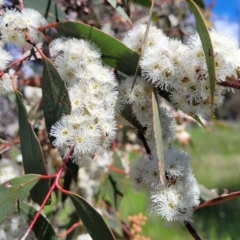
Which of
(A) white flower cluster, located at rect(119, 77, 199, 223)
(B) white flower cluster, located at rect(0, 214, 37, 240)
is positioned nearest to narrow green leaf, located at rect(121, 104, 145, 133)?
(A) white flower cluster, located at rect(119, 77, 199, 223)

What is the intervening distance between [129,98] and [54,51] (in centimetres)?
20

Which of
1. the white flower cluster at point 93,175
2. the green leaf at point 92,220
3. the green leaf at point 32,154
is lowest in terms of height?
the white flower cluster at point 93,175

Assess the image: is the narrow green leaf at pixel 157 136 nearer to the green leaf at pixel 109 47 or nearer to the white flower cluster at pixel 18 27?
the green leaf at pixel 109 47

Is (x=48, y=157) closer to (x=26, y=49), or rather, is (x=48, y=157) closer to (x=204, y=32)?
(x=26, y=49)

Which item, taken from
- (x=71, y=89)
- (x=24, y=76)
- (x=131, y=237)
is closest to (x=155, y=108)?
(x=71, y=89)

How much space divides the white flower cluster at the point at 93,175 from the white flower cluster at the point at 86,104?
0.80 m

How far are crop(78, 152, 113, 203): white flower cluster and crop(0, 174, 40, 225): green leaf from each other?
0.75 metres

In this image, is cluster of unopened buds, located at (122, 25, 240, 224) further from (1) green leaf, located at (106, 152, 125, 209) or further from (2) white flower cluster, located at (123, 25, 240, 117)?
(1) green leaf, located at (106, 152, 125, 209)

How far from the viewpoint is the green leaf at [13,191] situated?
0.97 metres

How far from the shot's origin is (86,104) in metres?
0.90

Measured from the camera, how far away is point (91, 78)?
3.01 ft

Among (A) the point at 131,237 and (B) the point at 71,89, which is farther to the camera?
(A) the point at 131,237

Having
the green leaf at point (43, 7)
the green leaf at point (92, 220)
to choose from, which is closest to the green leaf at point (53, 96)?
the green leaf at point (92, 220)

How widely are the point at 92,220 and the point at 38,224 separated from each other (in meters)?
0.16
